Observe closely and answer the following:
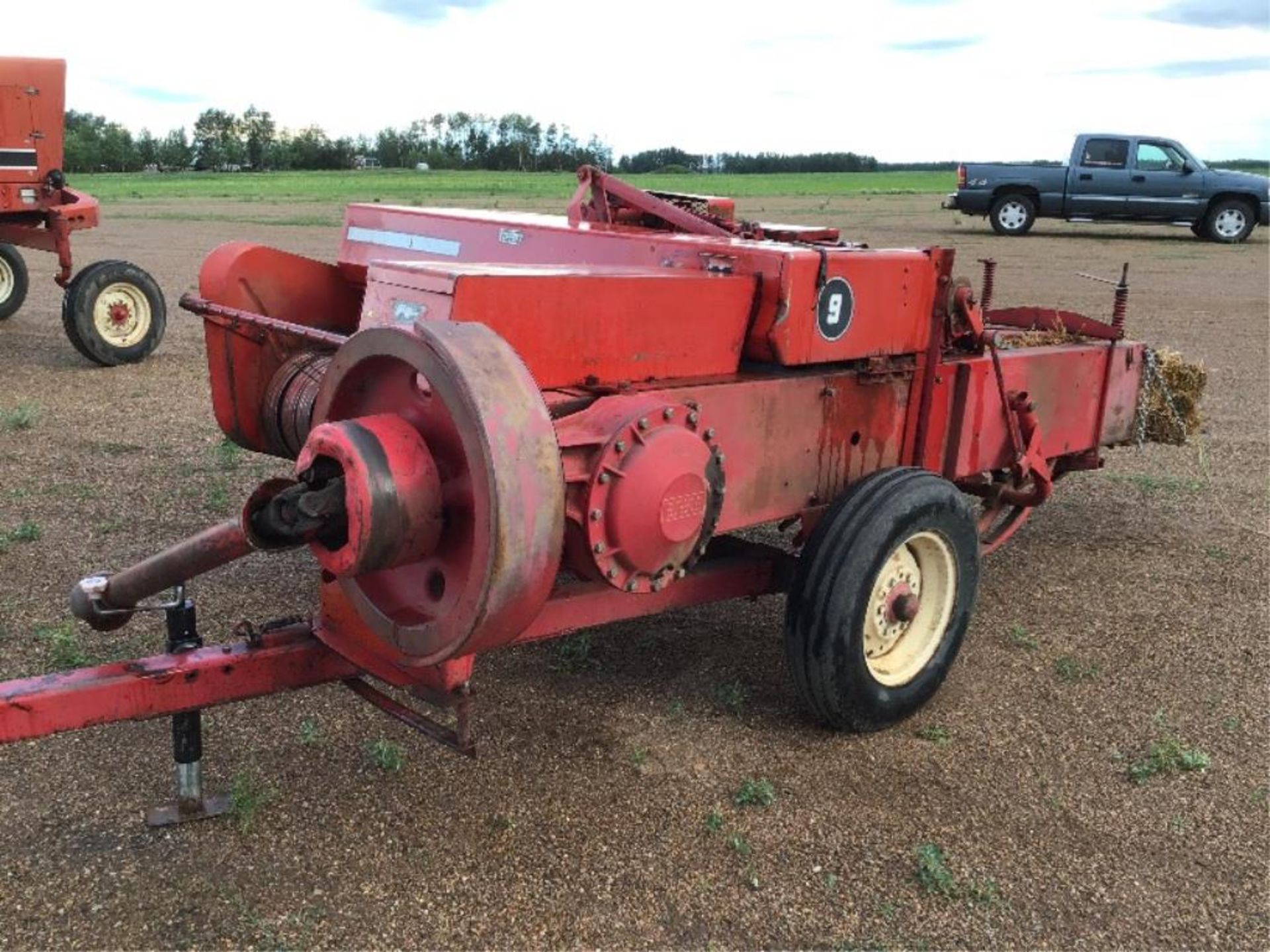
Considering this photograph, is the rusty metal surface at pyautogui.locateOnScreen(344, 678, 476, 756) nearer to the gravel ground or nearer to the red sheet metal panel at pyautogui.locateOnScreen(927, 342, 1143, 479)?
the gravel ground

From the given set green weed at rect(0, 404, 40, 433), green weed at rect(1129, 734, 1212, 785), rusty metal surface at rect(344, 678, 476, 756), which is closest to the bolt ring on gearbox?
rusty metal surface at rect(344, 678, 476, 756)

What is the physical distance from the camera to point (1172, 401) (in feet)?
17.8

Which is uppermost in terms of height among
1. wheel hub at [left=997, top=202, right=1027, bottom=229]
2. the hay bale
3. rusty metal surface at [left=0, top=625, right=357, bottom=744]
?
wheel hub at [left=997, top=202, right=1027, bottom=229]

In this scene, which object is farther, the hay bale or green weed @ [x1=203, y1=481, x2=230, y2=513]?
green weed @ [x1=203, y1=481, x2=230, y2=513]

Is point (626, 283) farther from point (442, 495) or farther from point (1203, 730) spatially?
point (1203, 730)

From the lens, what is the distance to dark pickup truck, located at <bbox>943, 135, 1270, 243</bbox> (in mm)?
20016

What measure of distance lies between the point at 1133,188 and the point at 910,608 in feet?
60.7

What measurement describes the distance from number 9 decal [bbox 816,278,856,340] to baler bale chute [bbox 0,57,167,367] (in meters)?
7.11

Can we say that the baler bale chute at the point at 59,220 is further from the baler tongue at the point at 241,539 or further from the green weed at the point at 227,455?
the baler tongue at the point at 241,539

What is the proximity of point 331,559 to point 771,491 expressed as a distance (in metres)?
1.38

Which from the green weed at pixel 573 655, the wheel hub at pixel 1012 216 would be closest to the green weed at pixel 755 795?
the green weed at pixel 573 655

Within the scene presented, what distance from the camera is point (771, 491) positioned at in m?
3.56

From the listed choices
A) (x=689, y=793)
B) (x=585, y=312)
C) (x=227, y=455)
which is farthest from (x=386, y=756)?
(x=227, y=455)

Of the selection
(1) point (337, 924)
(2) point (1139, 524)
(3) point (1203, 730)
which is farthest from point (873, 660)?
(2) point (1139, 524)
